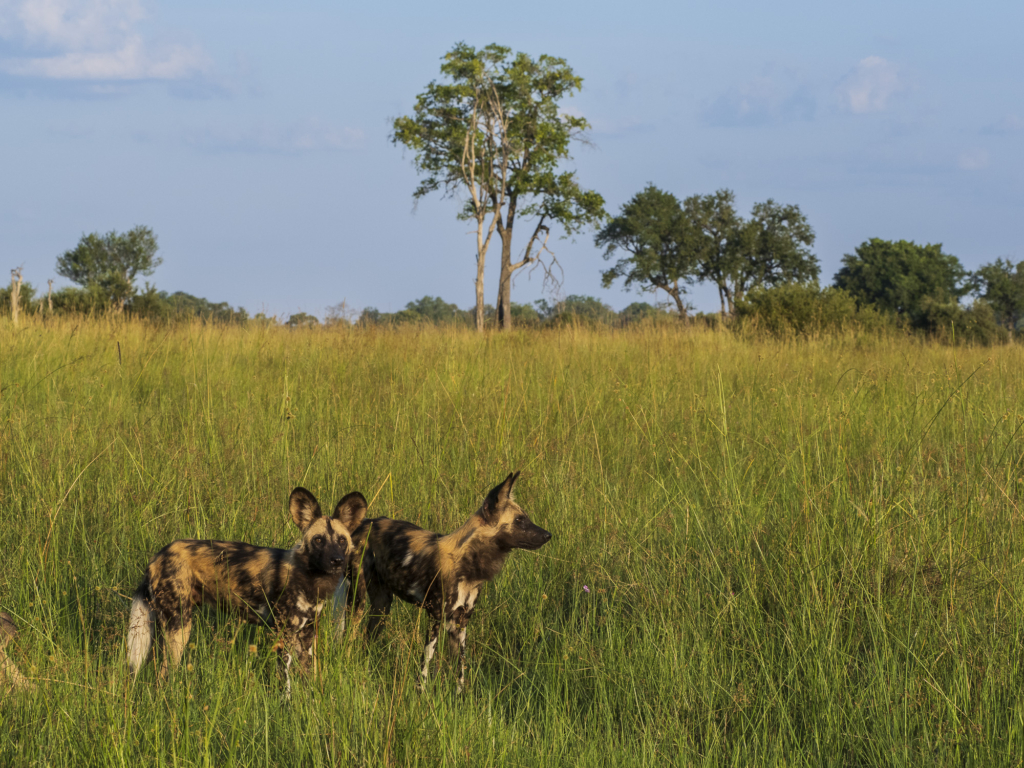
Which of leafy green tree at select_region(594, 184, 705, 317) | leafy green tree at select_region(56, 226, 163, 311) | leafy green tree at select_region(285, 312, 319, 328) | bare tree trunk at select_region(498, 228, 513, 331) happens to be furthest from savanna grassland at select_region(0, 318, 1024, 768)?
leafy green tree at select_region(56, 226, 163, 311)

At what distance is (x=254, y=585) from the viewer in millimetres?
3016

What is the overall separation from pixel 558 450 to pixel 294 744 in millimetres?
3246

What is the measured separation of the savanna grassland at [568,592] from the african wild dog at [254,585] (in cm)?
10

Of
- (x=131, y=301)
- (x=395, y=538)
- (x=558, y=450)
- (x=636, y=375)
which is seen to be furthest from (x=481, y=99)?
(x=395, y=538)

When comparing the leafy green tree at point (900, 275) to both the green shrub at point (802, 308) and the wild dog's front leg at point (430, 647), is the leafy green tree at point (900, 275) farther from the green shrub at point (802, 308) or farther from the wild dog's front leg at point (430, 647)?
the wild dog's front leg at point (430, 647)

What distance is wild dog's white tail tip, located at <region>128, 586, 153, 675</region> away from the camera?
299 cm

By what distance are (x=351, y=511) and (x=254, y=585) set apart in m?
0.48

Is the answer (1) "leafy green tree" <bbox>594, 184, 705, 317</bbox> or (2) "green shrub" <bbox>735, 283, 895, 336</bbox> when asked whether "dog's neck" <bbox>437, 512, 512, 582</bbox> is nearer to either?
(2) "green shrub" <bbox>735, 283, 895, 336</bbox>

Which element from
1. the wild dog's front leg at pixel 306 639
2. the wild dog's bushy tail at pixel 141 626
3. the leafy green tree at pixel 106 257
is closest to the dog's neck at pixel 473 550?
the wild dog's front leg at pixel 306 639

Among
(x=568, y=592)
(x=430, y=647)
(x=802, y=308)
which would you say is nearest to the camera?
(x=430, y=647)

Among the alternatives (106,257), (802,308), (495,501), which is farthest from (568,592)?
(106,257)

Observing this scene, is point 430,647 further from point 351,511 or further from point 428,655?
point 351,511

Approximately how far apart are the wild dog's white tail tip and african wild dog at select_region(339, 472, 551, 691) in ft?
2.50

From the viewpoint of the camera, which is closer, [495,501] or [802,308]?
[495,501]
